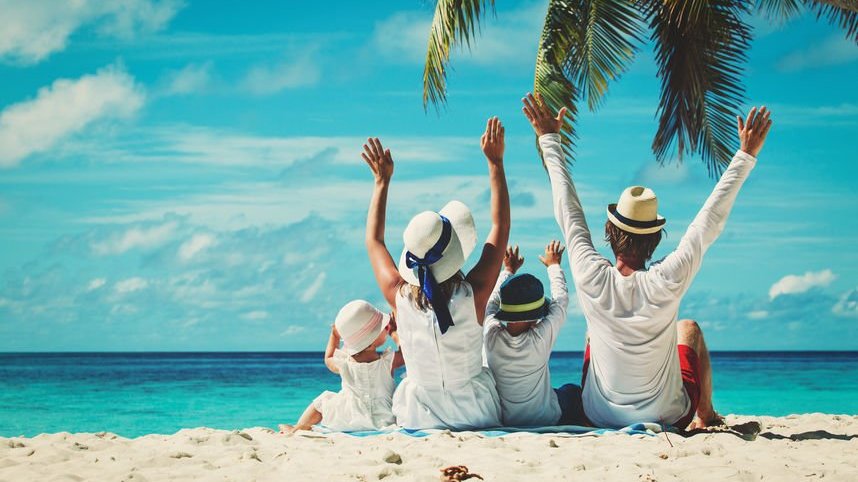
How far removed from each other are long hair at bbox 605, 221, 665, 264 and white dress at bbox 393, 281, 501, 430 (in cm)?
87

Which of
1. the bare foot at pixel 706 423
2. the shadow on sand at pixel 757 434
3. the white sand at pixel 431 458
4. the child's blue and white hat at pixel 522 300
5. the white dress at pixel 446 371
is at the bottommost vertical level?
the white sand at pixel 431 458

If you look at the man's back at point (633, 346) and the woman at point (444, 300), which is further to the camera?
the woman at point (444, 300)

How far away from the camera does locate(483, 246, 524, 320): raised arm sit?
519cm

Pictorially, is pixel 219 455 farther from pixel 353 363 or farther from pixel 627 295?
pixel 627 295

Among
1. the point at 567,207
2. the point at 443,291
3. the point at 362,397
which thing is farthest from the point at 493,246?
the point at 362,397

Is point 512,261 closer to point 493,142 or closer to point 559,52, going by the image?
point 493,142

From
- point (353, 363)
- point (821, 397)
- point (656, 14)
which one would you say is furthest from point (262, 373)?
point (353, 363)

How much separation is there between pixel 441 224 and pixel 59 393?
72.7 feet

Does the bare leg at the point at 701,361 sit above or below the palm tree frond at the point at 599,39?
below

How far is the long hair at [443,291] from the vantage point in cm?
484

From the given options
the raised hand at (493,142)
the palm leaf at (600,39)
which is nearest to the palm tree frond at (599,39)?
the palm leaf at (600,39)

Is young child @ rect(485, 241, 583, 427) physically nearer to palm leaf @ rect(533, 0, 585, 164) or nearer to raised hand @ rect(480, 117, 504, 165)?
raised hand @ rect(480, 117, 504, 165)

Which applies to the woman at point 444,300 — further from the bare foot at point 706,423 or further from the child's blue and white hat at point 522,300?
the bare foot at point 706,423

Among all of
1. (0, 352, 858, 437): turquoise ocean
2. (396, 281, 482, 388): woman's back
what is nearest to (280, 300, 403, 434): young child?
(396, 281, 482, 388): woman's back
